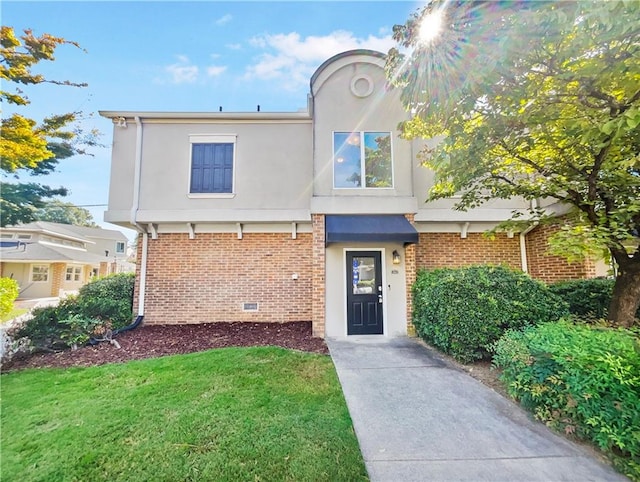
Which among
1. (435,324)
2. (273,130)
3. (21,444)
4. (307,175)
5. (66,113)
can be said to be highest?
(66,113)

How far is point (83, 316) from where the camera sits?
761 cm

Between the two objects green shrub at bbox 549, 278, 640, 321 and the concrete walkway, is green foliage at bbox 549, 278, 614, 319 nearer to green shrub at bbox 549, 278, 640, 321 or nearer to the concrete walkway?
green shrub at bbox 549, 278, 640, 321

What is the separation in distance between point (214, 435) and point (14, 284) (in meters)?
6.34

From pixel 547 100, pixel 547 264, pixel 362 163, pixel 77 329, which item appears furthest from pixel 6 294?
pixel 547 264

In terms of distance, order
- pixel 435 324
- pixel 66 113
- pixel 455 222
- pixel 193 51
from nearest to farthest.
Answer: pixel 435 324
pixel 193 51
pixel 455 222
pixel 66 113

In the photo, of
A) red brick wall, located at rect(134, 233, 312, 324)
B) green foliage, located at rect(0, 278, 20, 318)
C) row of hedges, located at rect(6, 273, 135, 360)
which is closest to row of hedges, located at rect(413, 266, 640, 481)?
red brick wall, located at rect(134, 233, 312, 324)

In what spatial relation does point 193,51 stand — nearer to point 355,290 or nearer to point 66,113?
point 66,113

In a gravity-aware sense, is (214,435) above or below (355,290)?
below

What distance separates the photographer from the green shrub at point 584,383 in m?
2.98

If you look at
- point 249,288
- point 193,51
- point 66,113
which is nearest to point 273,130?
point 193,51

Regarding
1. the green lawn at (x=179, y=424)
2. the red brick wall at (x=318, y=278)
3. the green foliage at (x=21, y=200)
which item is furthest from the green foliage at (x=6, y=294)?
the green foliage at (x=21, y=200)

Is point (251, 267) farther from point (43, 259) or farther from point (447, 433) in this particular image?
point (43, 259)

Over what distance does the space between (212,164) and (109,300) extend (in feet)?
16.8

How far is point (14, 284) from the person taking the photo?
6.32 m
